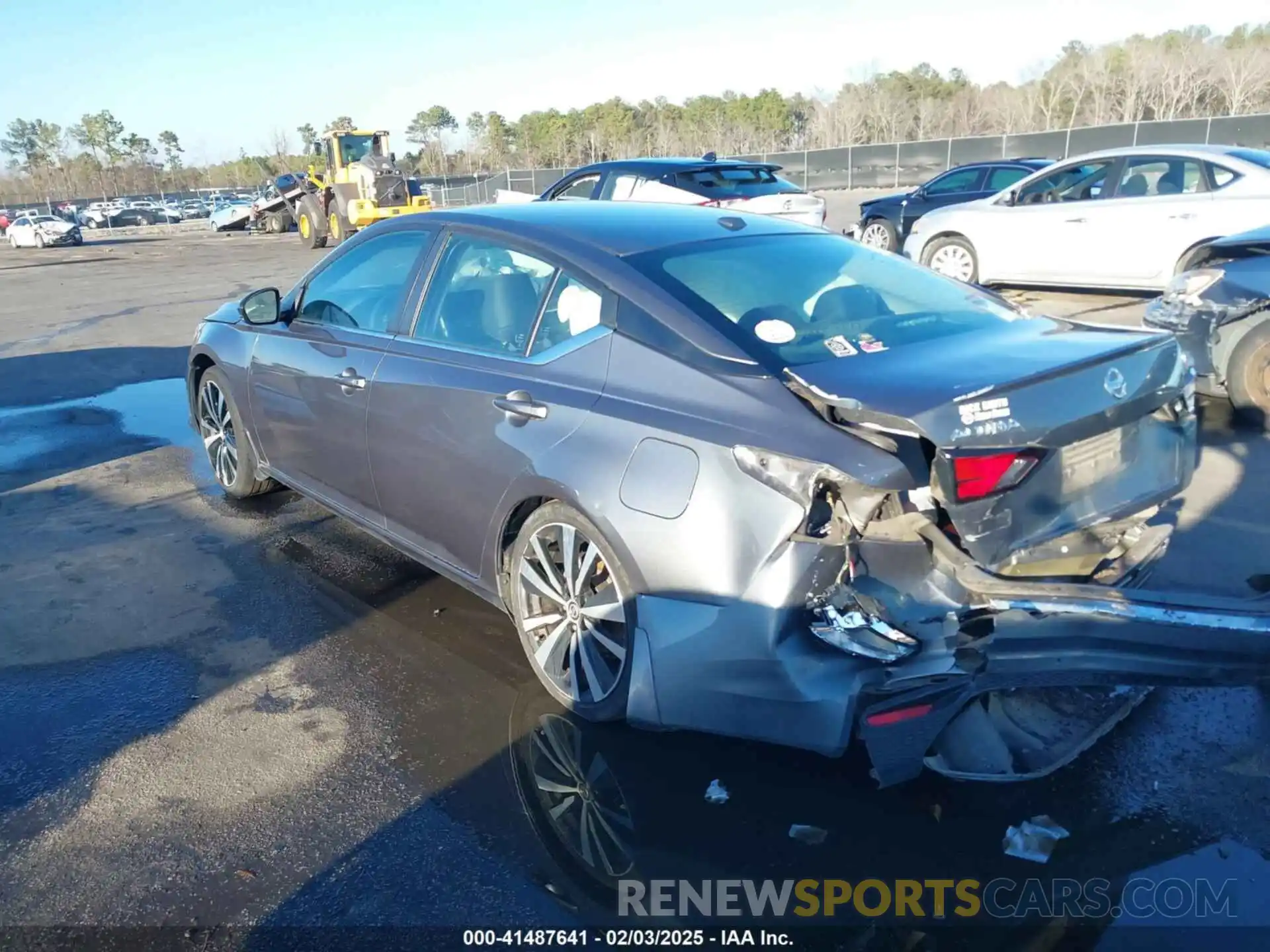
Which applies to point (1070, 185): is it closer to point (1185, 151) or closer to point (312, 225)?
point (1185, 151)

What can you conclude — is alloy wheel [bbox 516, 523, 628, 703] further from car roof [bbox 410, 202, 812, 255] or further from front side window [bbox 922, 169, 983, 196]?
front side window [bbox 922, 169, 983, 196]

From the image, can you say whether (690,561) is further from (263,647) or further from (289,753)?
(263,647)

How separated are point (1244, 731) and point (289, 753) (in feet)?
10.4

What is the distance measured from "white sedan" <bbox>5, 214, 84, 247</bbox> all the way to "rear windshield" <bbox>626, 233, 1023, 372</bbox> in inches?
1656

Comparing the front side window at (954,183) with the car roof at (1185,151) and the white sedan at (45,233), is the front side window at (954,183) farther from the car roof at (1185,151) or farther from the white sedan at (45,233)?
the white sedan at (45,233)

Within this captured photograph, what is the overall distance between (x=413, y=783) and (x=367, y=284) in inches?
94.2

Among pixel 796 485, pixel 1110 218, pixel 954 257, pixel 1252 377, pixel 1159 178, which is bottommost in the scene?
pixel 1252 377

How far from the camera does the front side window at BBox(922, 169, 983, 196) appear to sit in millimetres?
14625

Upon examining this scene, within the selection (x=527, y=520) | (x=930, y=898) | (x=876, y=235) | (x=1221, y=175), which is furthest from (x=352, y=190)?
(x=930, y=898)

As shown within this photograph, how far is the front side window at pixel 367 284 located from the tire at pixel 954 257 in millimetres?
8396

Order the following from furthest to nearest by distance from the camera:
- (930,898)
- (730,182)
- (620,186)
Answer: (730,182), (620,186), (930,898)

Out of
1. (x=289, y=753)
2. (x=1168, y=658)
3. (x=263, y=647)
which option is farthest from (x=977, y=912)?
(x=263, y=647)

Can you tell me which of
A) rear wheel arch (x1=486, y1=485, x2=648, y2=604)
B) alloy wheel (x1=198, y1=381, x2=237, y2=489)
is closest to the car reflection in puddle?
rear wheel arch (x1=486, y1=485, x2=648, y2=604)

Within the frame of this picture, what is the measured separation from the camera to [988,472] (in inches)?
103
